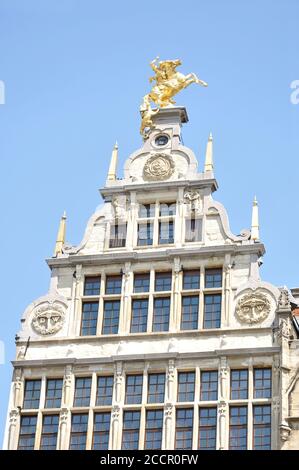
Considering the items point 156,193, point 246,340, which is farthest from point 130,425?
point 156,193

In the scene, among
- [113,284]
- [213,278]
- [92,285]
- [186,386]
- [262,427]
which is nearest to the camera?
[262,427]

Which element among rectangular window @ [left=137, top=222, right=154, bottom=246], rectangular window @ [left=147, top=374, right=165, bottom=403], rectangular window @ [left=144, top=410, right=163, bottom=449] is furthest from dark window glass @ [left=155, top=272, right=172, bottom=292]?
rectangular window @ [left=144, top=410, right=163, bottom=449]

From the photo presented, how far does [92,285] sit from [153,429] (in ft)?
18.3

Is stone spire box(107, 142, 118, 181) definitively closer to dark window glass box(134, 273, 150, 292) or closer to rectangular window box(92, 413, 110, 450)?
dark window glass box(134, 273, 150, 292)

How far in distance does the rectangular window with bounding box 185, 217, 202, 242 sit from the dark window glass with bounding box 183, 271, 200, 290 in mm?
1156

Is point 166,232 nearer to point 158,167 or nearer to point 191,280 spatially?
point 191,280

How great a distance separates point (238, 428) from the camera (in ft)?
145

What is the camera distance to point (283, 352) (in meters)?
44.6

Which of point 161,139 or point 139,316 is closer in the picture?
point 139,316

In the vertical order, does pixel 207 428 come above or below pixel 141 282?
below

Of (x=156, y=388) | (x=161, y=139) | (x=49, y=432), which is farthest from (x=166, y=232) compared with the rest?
(x=49, y=432)

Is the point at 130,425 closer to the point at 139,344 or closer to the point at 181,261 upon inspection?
the point at 139,344

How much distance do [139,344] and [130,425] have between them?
2.60m
